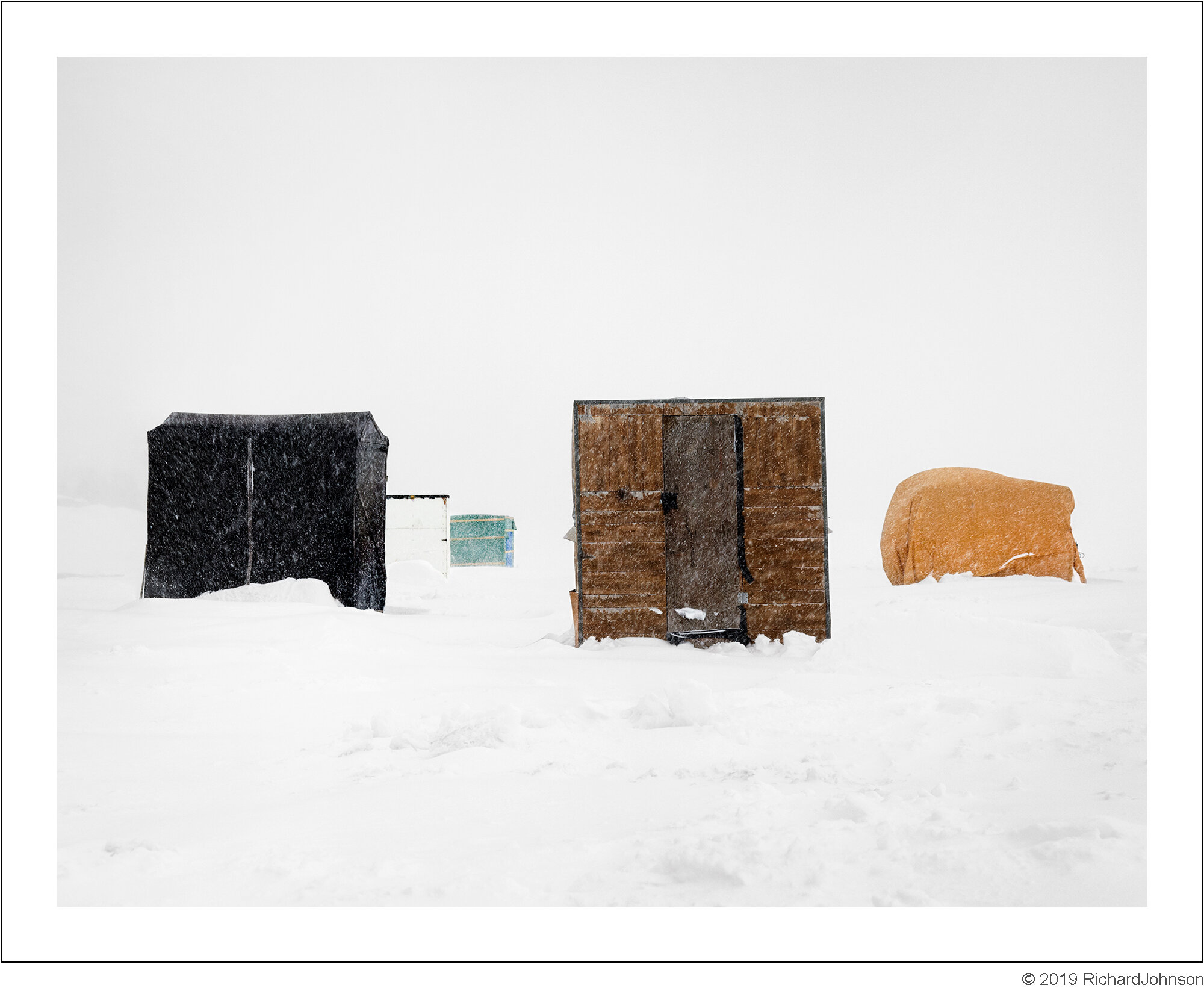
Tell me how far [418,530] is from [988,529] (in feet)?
50.0

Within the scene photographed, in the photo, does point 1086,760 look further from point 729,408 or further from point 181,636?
point 181,636

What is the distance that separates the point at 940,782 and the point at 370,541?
10.2 m

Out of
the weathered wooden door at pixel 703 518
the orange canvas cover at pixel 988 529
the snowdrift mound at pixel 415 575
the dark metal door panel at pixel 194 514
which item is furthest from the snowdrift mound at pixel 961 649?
the snowdrift mound at pixel 415 575

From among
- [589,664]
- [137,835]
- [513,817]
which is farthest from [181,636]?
[513,817]

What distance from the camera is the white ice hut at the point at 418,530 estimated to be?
870 inches

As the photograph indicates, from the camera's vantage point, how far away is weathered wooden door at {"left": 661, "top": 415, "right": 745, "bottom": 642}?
28.8 feet

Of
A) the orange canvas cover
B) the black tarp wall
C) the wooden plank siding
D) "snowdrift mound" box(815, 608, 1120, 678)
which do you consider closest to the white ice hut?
the black tarp wall

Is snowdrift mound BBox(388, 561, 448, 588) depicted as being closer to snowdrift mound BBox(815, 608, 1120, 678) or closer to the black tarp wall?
the black tarp wall

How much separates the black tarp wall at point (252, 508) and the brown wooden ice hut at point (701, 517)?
4698 mm

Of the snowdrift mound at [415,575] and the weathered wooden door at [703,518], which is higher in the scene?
the weathered wooden door at [703,518]

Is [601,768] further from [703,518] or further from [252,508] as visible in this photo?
[252,508]

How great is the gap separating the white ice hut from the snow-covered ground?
45.0ft

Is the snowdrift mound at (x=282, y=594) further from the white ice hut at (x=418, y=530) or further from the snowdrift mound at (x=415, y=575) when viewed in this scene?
the white ice hut at (x=418, y=530)

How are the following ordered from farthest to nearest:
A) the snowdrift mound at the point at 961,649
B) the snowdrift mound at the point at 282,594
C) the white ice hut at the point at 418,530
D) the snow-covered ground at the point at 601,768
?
the white ice hut at the point at 418,530 < the snowdrift mound at the point at 282,594 < the snowdrift mound at the point at 961,649 < the snow-covered ground at the point at 601,768
